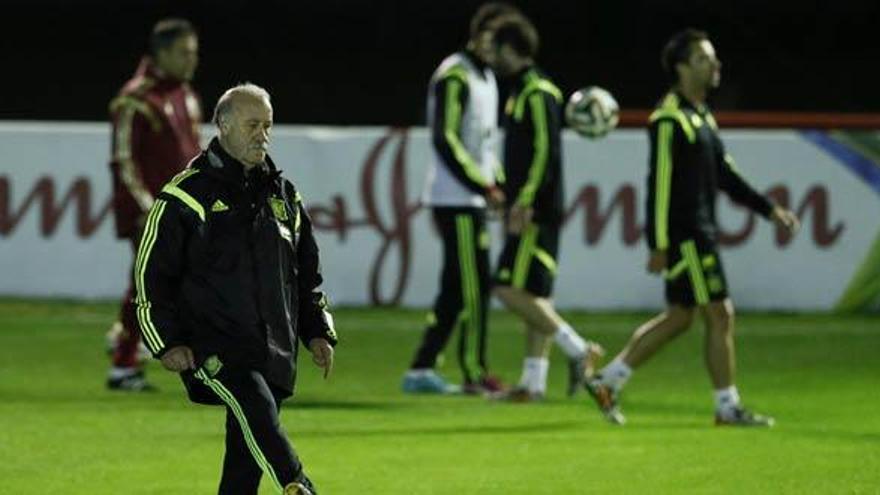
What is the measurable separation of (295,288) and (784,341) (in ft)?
33.6

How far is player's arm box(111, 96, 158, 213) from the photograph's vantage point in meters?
16.2

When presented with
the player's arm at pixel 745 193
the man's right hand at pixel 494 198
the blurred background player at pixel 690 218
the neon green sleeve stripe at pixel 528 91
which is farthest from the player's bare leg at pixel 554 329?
the player's arm at pixel 745 193

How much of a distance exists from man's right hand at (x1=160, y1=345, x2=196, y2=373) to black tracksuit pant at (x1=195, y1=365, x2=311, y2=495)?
0.23ft

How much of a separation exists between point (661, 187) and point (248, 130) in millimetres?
5088

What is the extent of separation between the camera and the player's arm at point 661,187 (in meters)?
14.5

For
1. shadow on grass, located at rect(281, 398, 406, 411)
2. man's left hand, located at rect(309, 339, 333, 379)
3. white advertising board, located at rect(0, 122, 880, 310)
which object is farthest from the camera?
white advertising board, located at rect(0, 122, 880, 310)

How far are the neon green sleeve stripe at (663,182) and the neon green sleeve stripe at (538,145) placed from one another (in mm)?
1423

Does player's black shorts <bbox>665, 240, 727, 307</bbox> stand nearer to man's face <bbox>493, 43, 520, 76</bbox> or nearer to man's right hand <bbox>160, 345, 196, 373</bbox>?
man's face <bbox>493, 43, 520, 76</bbox>

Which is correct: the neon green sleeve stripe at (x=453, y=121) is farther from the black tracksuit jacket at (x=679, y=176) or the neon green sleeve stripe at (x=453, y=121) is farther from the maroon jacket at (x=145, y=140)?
the black tracksuit jacket at (x=679, y=176)

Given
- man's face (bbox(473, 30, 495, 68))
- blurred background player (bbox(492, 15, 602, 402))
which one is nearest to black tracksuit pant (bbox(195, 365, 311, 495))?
blurred background player (bbox(492, 15, 602, 402))

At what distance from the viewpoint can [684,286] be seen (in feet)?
47.8

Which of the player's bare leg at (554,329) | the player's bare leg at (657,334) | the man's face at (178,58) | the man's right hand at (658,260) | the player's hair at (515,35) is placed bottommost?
the player's bare leg at (554,329)

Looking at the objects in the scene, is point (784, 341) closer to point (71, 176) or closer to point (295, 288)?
point (71, 176)

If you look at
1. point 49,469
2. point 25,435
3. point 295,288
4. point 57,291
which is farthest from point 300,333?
point 57,291
